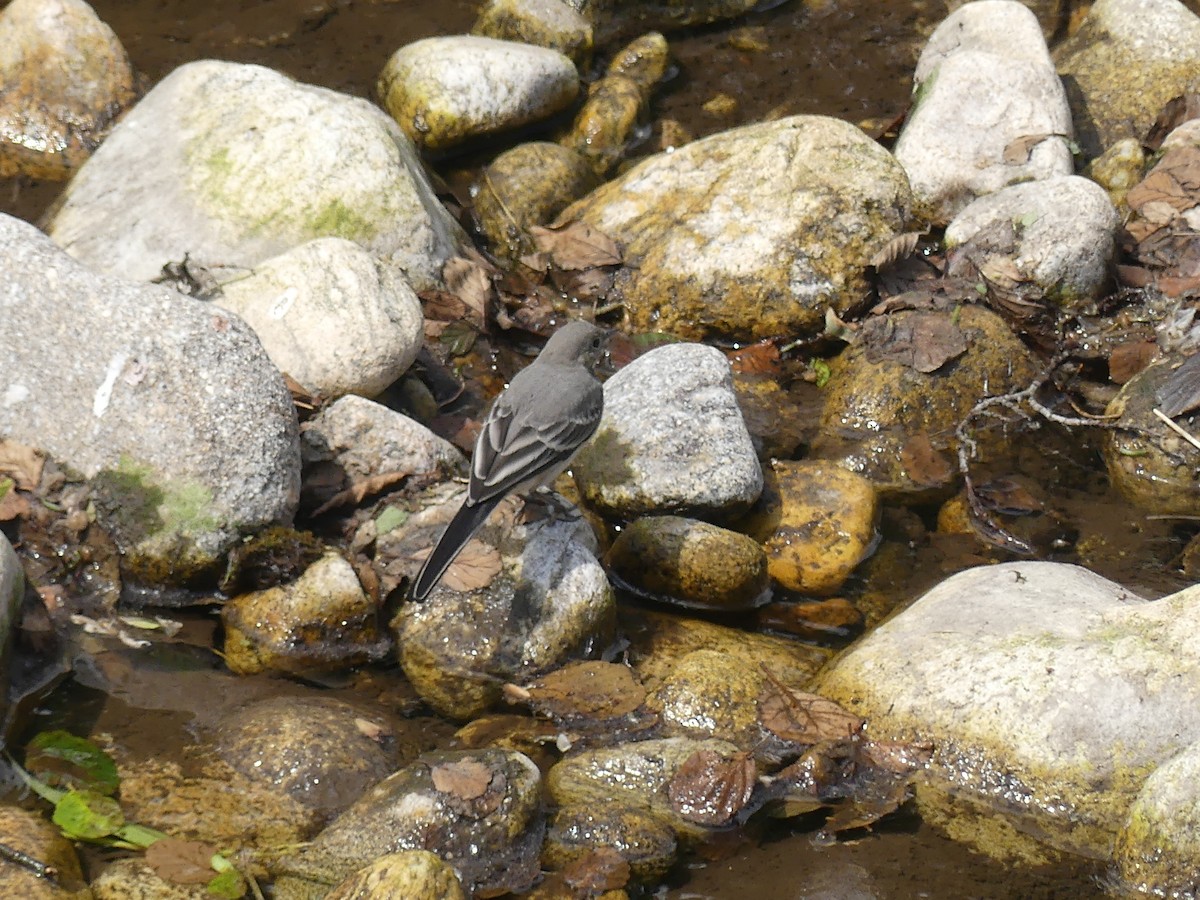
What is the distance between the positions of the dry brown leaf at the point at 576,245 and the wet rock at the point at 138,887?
5.06m

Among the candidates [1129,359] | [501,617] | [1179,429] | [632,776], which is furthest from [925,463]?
[632,776]

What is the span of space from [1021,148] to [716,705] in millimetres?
5103

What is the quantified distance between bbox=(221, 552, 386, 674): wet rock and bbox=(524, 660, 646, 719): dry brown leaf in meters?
0.82

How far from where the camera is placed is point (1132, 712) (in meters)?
5.31

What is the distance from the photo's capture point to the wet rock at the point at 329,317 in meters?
7.05

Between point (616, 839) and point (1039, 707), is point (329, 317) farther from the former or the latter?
point (1039, 707)

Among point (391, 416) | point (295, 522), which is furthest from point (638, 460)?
point (295, 522)

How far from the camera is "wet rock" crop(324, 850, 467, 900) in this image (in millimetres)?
4316

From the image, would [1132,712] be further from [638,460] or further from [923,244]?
[923,244]

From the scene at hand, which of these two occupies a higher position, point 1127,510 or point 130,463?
point 130,463

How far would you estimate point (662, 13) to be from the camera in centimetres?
1160

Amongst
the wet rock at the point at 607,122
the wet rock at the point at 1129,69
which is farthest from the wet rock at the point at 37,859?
the wet rock at the point at 1129,69

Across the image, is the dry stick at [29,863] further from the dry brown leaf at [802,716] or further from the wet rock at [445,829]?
the dry brown leaf at [802,716]

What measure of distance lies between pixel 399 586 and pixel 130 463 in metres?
1.28
